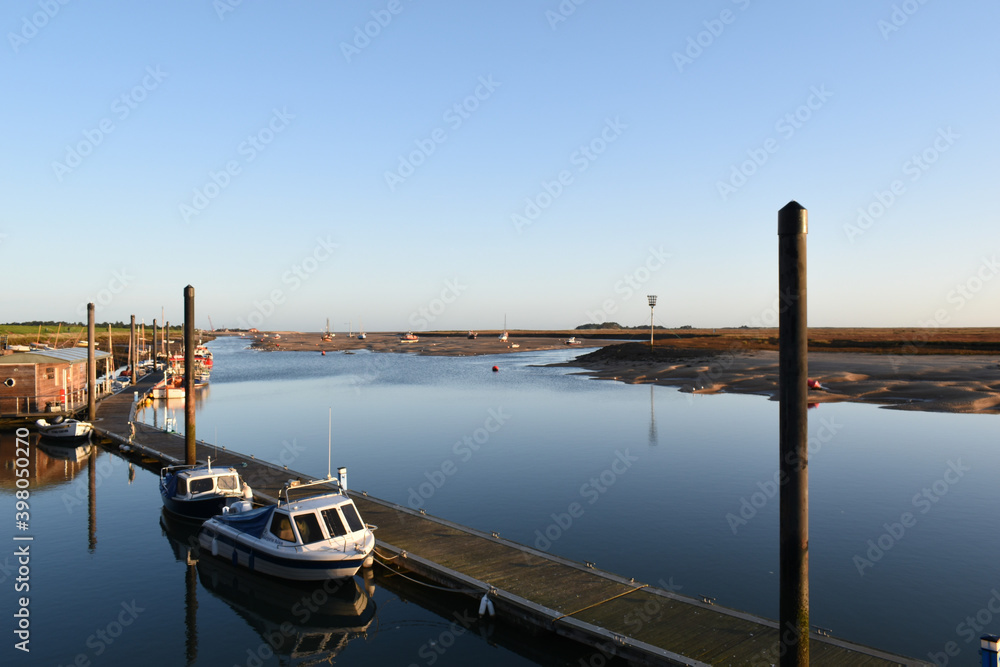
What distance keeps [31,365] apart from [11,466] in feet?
41.9

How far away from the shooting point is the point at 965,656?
50.0 feet

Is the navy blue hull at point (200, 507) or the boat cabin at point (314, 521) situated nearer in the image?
the boat cabin at point (314, 521)

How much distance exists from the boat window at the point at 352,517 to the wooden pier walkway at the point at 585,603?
1.31 metres

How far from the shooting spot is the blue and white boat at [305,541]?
64.0ft

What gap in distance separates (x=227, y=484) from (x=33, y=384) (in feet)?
102

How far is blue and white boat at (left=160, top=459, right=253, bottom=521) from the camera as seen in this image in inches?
1037

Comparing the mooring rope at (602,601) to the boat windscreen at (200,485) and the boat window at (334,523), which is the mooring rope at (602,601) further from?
the boat windscreen at (200,485)

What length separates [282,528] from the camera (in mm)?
20422

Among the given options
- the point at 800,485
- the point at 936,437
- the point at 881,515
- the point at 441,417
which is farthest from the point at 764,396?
the point at 800,485

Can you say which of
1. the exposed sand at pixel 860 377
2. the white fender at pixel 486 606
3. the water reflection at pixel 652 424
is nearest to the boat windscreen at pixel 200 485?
the white fender at pixel 486 606

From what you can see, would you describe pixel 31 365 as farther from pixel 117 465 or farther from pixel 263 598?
pixel 263 598

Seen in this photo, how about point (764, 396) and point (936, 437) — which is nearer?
point (936, 437)

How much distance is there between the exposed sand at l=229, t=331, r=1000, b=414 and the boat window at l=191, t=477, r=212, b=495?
53195 mm


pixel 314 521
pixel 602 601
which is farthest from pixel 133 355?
pixel 602 601
